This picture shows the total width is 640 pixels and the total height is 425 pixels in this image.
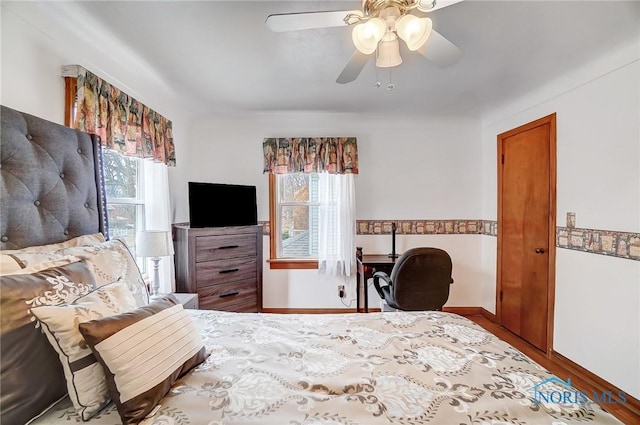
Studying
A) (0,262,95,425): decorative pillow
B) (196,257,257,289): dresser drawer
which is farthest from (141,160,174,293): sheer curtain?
(0,262,95,425): decorative pillow

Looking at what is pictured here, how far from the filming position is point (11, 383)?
0.79 meters

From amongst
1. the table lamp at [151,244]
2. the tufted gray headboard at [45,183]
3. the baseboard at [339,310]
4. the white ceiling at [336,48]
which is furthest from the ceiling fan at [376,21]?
the baseboard at [339,310]

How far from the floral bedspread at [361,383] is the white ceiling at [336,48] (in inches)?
68.9

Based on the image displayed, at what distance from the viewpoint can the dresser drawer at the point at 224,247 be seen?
8.86ft

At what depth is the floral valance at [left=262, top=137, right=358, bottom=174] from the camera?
3.31 m

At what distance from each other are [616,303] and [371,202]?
2.25 m

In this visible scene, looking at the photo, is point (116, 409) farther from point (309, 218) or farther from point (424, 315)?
point (309, 218)

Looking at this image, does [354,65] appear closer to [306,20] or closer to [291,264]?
[306,20]

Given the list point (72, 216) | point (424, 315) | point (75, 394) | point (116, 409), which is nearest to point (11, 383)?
point (75, 394)

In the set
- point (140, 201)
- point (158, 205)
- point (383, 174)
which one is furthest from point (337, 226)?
point (140, 201)

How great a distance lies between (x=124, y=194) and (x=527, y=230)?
12.3 ft

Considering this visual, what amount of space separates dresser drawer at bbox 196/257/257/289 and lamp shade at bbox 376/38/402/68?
2330mm

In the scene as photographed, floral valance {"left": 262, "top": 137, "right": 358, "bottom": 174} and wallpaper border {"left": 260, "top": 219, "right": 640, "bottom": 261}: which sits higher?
floral valance {"left": 262, "top": 137, "right": 358, "bottom": 174}

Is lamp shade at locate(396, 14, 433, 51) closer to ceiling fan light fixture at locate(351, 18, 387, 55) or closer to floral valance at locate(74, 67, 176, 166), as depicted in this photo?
ceiling fan light fixture at locate(351, 18, 387, 55)
